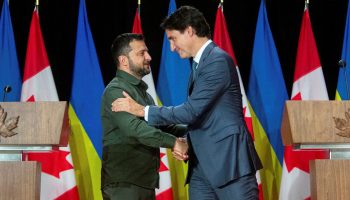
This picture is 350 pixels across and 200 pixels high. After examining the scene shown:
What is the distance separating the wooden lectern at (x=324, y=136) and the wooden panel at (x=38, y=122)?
1394mm

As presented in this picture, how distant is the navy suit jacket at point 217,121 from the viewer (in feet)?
9.95

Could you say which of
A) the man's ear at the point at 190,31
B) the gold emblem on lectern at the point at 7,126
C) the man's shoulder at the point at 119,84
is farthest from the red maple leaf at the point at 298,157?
the gold emblem on lectern at the point at 7,126

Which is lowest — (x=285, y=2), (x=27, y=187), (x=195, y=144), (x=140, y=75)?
(x=27, y=187)

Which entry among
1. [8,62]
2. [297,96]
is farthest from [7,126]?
[297,96]

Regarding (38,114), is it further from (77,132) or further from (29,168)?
(77,132)

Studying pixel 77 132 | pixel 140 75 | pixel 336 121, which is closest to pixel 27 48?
pixel 77 132

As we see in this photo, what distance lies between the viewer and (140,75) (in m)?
4.05

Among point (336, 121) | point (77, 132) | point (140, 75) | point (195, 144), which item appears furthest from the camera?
point (77, 132)

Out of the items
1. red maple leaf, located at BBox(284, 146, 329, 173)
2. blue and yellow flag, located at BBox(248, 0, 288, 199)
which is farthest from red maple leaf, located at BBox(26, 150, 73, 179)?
red maple leaf, located at BBox(284, 146, 329, 173)

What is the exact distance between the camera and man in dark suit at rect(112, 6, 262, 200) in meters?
3.02

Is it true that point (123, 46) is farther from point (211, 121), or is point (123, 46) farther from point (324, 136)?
point (324, 136)

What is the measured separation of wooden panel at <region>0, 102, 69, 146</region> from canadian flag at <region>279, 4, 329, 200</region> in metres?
2.38

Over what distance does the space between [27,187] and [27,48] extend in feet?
7.48

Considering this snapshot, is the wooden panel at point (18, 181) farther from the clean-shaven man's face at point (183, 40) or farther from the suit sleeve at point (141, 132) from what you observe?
the clean-shaven man's face at point (183, 40)
